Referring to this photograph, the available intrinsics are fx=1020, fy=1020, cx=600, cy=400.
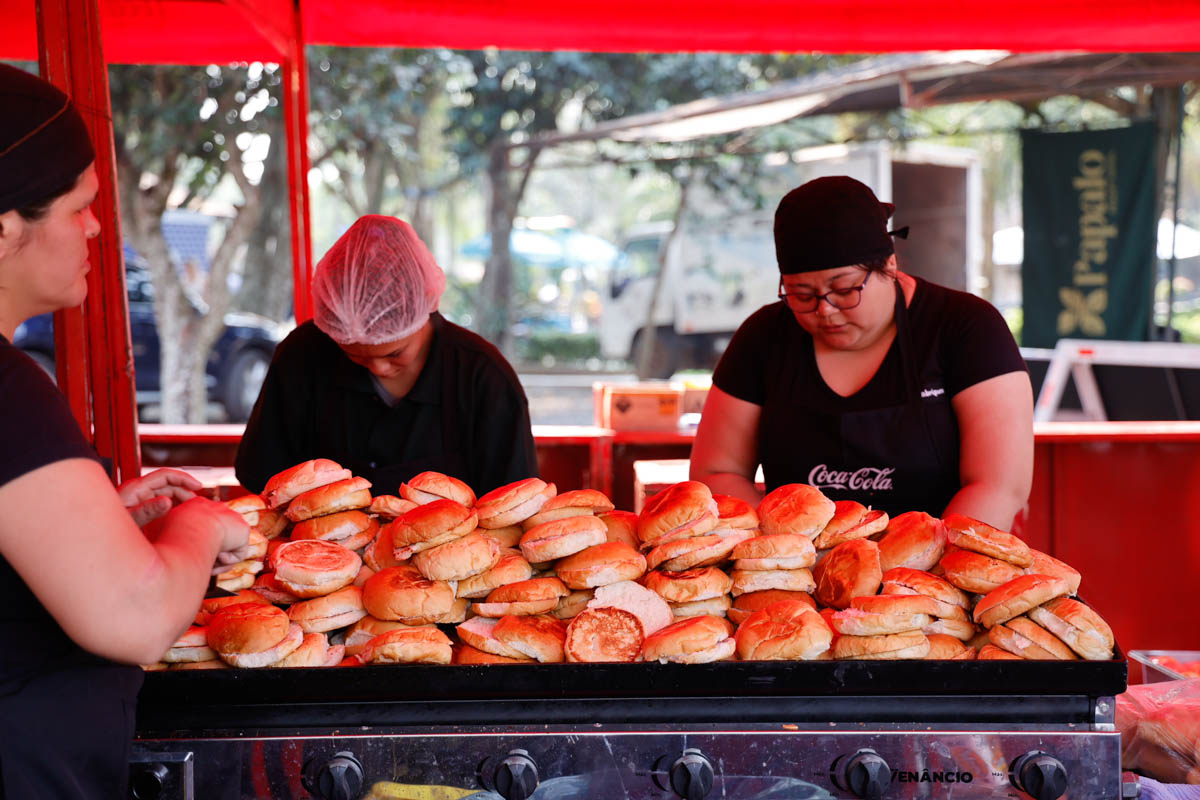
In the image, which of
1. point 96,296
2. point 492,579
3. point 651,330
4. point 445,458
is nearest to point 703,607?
point 492,579

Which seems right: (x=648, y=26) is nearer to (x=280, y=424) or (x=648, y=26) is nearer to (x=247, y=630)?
(x=280, y=424)

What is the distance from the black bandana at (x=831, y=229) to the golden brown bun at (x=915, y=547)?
0.70 metres

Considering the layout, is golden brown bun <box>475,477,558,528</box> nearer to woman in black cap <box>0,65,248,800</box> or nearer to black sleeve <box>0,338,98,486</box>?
woman in black cap <box>0,65,248,800</box>

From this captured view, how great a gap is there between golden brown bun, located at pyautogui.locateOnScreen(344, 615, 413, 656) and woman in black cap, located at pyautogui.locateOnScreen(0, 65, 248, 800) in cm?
30

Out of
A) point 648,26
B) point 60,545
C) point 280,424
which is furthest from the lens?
point 648,26

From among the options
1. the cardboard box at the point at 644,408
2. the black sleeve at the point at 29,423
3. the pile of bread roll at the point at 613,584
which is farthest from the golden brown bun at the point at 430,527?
the cardboard box at the point at 644,408

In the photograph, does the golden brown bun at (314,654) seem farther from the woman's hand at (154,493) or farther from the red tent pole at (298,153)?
the red tent pole at (298,153)

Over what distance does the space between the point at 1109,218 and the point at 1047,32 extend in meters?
4.83

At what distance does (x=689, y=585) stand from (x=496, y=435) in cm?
125

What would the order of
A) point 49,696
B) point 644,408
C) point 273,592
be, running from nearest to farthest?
1. point 49,696
2. point 273,592
3. point 644,408

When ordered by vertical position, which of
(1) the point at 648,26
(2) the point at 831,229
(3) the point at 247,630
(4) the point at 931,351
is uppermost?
(1) the point at 648,26

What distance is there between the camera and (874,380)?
8.33 ft

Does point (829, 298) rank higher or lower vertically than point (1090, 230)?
lower

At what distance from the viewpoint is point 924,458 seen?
2488 mm
